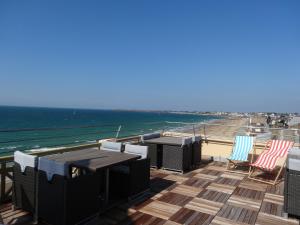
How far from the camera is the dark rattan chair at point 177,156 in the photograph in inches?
188

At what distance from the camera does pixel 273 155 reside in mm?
4621

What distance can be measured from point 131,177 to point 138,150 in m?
0.45

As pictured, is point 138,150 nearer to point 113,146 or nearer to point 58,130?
point 113,146

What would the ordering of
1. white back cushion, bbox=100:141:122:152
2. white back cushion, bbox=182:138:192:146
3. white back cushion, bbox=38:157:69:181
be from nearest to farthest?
1. white back cushion, bbox=38:157:69:181
2. white back cushion, bbox=100:141:122:152
3. white back cushion, bbox=182:138:192:146

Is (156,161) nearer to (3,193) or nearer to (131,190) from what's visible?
(131,190)

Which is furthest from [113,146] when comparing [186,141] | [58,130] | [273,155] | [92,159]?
[58,130]

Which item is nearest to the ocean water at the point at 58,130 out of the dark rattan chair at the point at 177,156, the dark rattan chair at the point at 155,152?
the dark rattan chair at the point at 155,152

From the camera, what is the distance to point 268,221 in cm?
279

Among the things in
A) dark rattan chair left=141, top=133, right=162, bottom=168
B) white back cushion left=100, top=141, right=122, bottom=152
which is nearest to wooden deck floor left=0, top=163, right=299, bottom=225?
dark rattan chair left=141, top=133, right=162, bottom=168

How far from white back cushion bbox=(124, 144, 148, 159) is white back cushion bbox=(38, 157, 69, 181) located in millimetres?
1407

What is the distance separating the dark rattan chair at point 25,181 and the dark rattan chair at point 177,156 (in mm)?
2793

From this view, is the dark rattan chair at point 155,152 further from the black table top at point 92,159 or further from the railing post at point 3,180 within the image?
the railing post at point 3,180

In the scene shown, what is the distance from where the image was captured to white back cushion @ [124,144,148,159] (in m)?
3.53

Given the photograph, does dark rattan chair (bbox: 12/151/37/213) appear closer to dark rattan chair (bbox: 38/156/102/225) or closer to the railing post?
dark rattan chair (bbox: 38/156/102/225)
